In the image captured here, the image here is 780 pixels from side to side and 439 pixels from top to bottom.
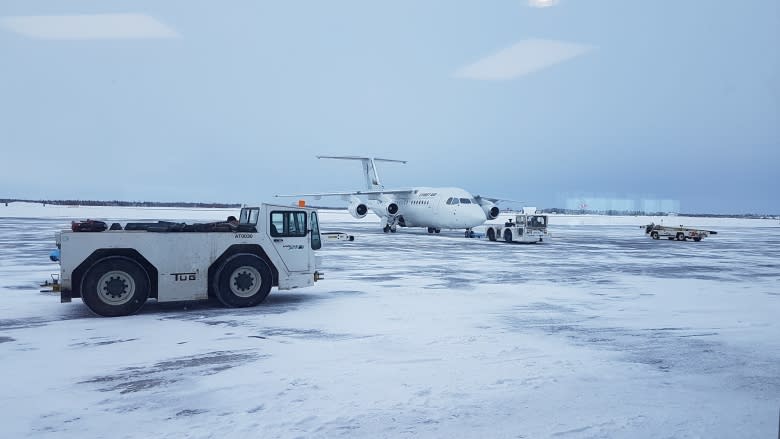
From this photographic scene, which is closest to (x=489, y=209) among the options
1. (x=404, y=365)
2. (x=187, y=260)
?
(x=187, y=260)

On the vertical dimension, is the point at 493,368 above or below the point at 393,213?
below

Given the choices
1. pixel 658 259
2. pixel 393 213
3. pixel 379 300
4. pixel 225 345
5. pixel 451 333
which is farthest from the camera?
pixel 393 213

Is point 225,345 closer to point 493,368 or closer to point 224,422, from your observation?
point 224,422

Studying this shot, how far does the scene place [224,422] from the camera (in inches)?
203

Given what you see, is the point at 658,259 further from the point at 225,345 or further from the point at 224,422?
the point at 224,422

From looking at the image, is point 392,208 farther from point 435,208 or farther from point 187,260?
point 187,260

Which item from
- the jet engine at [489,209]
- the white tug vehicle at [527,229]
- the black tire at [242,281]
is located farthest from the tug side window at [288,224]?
the jet engine at [489,209]

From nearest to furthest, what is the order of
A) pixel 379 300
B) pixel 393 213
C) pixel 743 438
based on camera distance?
pixel 743 438 < pixel 379 300 < pixel 393 213

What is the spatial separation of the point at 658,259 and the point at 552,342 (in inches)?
639

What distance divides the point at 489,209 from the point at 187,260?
2764 cm

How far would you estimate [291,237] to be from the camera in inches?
448

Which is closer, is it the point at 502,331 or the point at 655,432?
the point at 655,432

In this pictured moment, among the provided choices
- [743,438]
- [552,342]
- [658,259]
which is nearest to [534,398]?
[743,438]

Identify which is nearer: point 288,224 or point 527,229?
point 288,224
